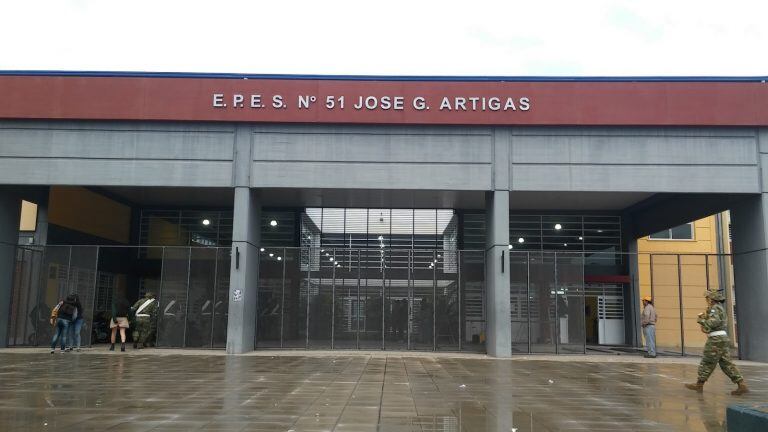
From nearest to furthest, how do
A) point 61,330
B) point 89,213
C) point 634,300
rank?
1. point 61,330
2. point 89,213
3. point 634,300

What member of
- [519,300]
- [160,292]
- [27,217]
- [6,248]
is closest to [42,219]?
[6,248]

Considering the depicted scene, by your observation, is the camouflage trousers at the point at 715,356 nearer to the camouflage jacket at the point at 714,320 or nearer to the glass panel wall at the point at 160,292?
the camouflage jacket at the point at 714,320

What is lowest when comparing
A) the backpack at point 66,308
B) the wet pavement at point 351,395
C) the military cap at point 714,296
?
the wet pavement at point 351,395

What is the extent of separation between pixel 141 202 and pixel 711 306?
20.5m

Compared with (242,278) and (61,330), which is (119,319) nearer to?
(61,330)

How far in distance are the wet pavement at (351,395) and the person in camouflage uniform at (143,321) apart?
2652 mm

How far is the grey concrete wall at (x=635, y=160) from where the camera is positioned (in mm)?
18156

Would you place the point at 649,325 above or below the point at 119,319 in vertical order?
above

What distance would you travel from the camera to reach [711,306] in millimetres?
11164

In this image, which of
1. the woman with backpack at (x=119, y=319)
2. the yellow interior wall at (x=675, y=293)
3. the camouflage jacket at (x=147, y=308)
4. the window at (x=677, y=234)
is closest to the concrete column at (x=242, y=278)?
the camouflage jacket at (x=147, y=308)

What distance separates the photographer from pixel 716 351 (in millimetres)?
10703

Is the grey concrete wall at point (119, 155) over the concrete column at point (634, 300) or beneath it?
over

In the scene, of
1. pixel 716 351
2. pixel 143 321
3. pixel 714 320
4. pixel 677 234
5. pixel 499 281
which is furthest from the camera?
pixel 677 234

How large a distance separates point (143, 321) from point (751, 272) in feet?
59.5
